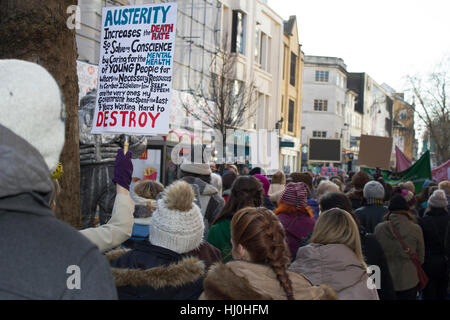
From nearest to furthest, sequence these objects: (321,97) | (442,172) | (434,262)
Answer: (434,262), (442,172), (321,97)

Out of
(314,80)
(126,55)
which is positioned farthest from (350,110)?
(126,55)

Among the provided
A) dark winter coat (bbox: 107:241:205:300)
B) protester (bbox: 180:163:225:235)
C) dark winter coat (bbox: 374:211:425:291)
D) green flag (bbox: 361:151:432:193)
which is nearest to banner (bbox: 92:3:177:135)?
protester (bbox: 180:163:225:235)

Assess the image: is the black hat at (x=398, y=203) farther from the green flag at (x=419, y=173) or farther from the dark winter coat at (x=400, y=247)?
the green flag at (x=419, y=173)

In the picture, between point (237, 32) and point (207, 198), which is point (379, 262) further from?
point (237, 32)

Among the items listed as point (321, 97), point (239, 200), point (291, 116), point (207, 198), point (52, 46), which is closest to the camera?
point (52, 46)

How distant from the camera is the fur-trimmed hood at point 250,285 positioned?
2326 mm

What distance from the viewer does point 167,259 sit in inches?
119

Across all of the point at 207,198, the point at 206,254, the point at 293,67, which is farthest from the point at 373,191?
the point at 293,67

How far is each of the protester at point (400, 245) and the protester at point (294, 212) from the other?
1318 mm

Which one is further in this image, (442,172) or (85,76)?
→ (442,172)

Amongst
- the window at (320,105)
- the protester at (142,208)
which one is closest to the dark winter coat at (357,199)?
the protester at (142,208)

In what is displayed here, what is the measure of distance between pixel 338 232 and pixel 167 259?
1.34 metres

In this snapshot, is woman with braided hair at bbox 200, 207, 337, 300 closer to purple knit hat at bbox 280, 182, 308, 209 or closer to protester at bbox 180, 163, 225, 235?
purple knit hat at bbox 280, 182, 308, 209

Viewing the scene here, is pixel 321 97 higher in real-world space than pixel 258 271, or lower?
higher
